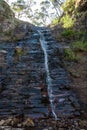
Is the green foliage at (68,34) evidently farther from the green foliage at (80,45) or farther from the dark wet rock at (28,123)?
the dark wet rock at (28,123)

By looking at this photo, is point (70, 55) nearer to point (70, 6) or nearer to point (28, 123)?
point (28, 123)

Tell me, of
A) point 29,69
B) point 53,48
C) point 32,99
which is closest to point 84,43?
point 53,48

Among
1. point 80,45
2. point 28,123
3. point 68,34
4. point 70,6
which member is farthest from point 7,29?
point 28,123

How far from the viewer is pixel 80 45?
46.4ft

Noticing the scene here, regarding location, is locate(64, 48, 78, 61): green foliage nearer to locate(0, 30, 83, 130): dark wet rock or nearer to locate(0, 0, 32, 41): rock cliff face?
locate(0, 30, 83, 130): dark wet rock

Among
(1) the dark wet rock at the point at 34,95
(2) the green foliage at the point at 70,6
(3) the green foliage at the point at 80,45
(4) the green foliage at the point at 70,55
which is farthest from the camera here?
(2) the green foliage at the point at 70,6

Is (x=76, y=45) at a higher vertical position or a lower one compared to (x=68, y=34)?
lower

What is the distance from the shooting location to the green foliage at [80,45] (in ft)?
44.9

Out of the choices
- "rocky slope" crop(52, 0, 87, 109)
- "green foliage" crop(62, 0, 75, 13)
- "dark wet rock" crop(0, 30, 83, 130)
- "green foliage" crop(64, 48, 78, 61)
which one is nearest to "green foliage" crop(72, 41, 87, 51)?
"rocky slope" crop(52, 0, 87, 109)

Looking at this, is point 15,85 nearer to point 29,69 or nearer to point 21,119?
point 29,69

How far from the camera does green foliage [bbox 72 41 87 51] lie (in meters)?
13.7

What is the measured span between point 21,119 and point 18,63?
5036 mm

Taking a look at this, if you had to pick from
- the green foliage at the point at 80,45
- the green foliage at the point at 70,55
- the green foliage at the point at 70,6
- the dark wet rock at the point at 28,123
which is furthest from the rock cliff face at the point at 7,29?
the dark wet rock at the point at 28,123

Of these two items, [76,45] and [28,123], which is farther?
[76,45]
